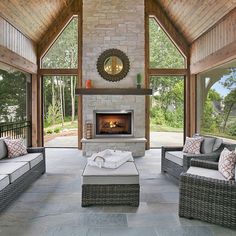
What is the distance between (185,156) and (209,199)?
144 centimetres

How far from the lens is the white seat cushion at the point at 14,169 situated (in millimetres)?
3670

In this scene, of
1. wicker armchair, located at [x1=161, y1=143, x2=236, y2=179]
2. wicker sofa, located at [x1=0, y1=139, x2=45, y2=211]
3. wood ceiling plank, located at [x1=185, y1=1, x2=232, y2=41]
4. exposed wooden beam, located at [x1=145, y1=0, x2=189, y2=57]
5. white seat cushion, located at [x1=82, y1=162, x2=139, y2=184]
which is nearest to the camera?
wicker sofa, located at [x1=0, y1=139, x2=45, y2=211]

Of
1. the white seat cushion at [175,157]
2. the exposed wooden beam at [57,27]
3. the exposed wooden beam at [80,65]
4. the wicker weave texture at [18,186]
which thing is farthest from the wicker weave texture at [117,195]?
the exposed wooden beam at [57,27]

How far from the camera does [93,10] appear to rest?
7758 mm

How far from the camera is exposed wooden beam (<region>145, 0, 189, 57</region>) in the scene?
827 centimetres

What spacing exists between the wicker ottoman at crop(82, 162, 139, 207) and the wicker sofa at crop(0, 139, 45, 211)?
104 cm

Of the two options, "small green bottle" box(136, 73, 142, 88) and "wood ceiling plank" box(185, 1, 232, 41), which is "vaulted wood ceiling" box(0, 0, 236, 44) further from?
"small green bottle" box(136, 73, 142, 88)

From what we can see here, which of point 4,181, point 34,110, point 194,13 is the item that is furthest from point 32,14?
point 4,181

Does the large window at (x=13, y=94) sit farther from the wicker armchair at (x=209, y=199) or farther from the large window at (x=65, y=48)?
the wicker armchair at (x=209, y=199)

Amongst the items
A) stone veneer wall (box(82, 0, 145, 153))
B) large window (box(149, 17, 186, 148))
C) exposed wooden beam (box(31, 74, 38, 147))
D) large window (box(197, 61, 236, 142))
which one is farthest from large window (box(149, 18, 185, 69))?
exposed wooden beam (box(31, 74, 38, 147))

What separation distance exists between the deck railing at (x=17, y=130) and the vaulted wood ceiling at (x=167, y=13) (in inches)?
103

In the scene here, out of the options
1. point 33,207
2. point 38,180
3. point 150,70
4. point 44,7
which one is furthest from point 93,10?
point 33,207

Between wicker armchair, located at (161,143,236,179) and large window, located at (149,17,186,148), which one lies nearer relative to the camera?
wicker armchair, located at (161,143,236,179)

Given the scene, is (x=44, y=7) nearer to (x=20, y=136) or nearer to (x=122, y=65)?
(x=122, y=65)
